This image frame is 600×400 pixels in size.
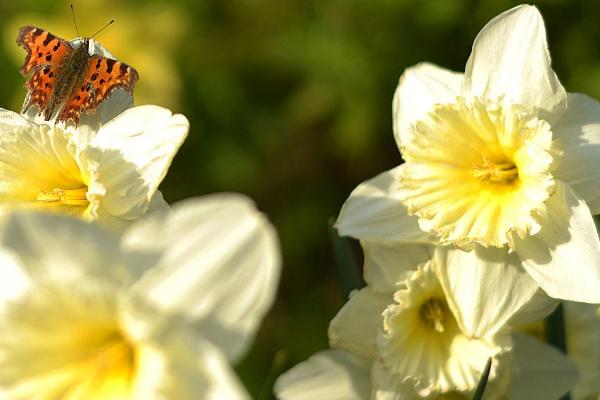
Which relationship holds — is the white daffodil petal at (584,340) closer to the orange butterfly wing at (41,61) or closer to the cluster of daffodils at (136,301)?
the cluster of daffodils at (136,301)

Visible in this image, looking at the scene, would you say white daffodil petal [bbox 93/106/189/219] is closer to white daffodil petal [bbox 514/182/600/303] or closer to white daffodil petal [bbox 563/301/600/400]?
white daffodil petal [bbox 514/182/600/303]

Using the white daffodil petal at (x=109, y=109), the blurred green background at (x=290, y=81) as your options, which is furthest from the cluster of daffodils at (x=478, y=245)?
the blurred green background at (x=290, y=81)

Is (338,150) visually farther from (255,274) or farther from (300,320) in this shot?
(255,274)

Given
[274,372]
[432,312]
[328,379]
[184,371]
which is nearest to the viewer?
[184,371]

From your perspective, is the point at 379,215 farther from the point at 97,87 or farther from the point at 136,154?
the point at 97,87

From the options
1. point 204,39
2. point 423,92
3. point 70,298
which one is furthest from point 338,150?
point 70,298

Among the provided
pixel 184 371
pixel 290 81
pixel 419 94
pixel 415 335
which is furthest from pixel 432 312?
pixel 290 81

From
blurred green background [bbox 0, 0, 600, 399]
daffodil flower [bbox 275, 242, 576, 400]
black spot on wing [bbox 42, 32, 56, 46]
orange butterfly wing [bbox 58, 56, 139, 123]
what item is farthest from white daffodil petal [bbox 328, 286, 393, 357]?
blurred green background [bbox 0, 0, 600, 399]
